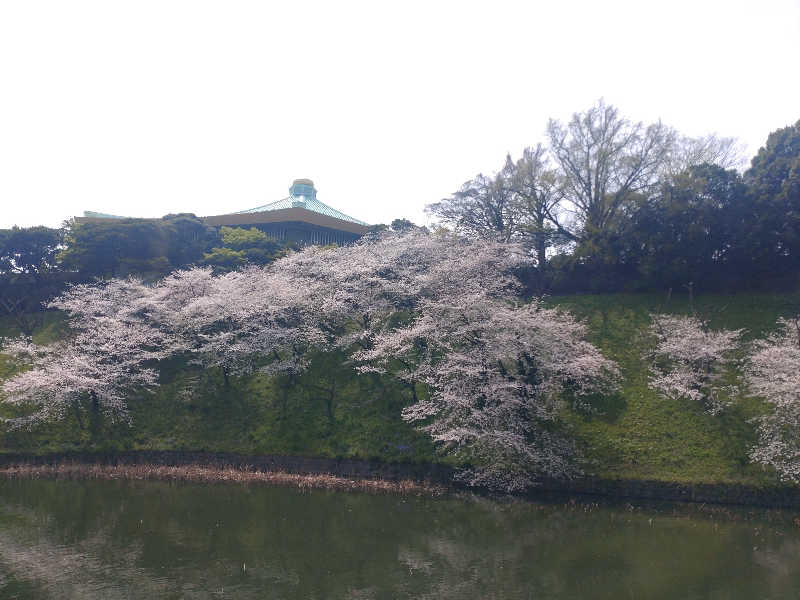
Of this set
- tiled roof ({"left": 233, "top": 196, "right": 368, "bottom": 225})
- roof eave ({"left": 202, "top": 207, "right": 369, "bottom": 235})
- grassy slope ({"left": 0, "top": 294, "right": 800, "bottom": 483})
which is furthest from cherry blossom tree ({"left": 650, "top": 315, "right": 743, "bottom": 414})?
tiled roof ({"left": 233, "top": 196, "right": 368, "bottom": 225})

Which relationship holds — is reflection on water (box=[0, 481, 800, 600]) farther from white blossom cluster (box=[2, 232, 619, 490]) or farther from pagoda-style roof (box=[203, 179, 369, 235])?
pagoda-style roof (box=[203, 179, 369, 235])

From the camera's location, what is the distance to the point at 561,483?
20.3m

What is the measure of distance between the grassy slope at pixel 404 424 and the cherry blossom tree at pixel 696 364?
58 centimetres

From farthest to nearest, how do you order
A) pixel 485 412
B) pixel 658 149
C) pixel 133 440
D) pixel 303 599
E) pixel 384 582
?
pixel 658 149 < pixel 133 440 < pixel 485 412 < pixel 384 582 < pixel 303 599

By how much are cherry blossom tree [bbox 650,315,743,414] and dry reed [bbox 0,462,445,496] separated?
10.8 meters

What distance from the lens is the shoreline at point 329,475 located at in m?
19.0

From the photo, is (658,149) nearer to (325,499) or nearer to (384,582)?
(325,499)

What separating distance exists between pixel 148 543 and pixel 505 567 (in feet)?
28.7

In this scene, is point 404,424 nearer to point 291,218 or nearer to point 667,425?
point 667,425

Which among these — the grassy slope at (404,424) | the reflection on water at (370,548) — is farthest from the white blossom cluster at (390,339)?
the reflection on water at (370,548)

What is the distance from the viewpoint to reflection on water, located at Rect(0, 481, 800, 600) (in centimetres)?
1140

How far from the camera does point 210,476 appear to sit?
2191 cm

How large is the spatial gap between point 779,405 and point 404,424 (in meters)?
14.1

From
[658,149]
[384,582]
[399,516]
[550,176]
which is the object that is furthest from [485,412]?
[658,149]
